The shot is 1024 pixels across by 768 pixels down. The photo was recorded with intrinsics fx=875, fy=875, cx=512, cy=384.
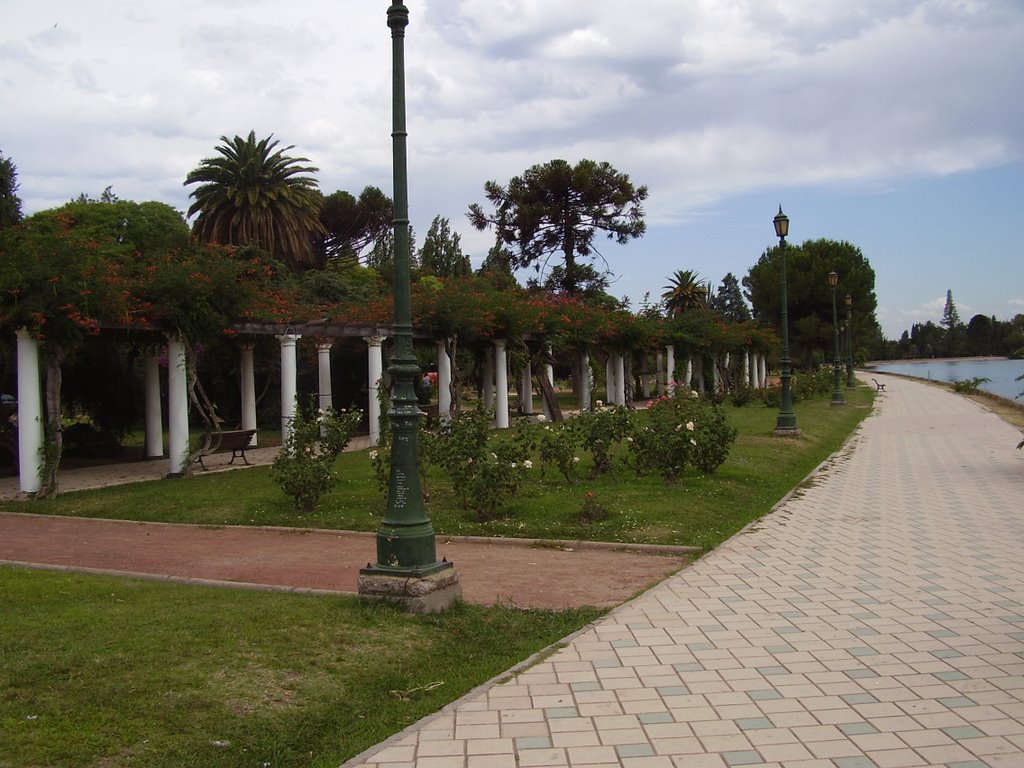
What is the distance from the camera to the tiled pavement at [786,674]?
3.81 meters

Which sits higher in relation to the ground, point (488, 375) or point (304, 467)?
point (488, 375)

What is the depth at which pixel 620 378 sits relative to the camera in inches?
1232

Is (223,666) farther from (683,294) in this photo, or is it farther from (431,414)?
(683,294)

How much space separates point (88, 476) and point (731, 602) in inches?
539

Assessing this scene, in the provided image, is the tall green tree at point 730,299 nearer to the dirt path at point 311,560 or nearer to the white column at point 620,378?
the white column at point 620,378

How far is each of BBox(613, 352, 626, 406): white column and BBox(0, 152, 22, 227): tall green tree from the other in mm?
19980

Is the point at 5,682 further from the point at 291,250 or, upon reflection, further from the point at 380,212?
the point at 380,212

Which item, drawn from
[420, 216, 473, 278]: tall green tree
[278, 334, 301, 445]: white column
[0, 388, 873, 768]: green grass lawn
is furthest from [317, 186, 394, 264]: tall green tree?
[0, 388, 873, 768]: green grass lawn

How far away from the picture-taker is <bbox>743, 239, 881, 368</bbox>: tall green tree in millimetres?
66875

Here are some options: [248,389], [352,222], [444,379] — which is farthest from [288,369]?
[352,222]

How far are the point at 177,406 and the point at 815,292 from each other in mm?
60590

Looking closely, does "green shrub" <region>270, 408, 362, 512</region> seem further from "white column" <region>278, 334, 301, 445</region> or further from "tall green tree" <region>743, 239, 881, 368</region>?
"tall green tree" <region>743, 239, 881, 368</region>

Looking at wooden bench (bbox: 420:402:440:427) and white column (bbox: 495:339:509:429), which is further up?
white column (bbox: 495:339:509:429)

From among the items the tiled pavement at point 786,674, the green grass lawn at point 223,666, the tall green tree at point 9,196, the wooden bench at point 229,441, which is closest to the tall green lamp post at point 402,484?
the green grass lawn at point 223,666
